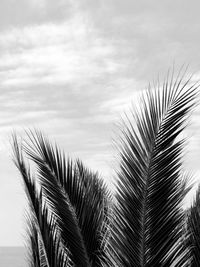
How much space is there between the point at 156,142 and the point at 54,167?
1.34m

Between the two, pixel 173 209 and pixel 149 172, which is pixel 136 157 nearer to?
pixel 149 172

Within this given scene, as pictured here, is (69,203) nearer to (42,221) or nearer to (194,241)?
(42,221)

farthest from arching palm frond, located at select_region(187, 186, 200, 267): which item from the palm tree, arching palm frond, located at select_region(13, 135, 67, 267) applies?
arching palm frond, located at select_region(13, 135, 67, 267)

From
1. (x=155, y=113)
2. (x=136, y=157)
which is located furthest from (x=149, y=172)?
(x=155, y=113)

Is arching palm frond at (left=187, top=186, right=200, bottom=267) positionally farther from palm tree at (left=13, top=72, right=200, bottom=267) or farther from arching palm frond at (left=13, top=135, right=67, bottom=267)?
arching palm frond at (left=13, top=135, right=67, bottom=267)

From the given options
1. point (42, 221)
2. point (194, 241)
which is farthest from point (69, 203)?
point (194, 241)

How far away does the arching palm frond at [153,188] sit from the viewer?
3816 millimetres

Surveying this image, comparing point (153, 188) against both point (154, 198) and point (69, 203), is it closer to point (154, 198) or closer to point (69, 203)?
point (154, 198)

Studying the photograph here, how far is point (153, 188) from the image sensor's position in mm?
3939

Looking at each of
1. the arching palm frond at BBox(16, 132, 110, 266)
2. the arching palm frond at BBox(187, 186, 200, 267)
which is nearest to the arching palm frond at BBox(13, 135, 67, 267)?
the arching palm frond at BBox(16, 132, 110, 266)

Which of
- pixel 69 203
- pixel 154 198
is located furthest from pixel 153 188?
pixel 69 203

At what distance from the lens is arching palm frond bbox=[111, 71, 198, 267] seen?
382 centimetres

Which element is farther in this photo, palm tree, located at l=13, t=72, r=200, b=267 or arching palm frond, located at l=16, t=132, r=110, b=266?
arching palm frond, located at l=16, t=132, r=110, b=266

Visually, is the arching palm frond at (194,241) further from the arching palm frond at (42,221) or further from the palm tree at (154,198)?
the arching palm frond at (42,221)
